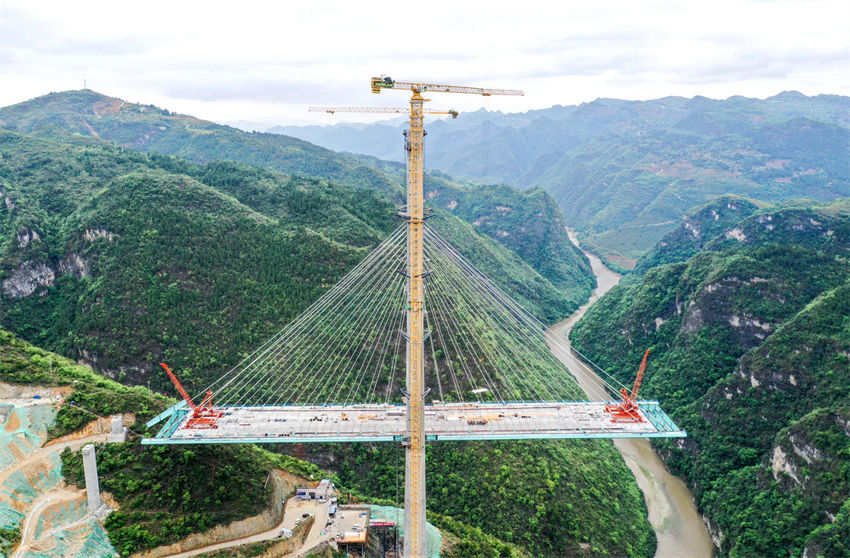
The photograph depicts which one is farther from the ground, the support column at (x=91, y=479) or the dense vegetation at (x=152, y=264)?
the dense vegetation at (x=152, y=264)

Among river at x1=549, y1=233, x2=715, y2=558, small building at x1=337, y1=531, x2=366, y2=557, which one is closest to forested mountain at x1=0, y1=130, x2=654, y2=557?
river at x1=549, y1=233, x2=715, y2=558

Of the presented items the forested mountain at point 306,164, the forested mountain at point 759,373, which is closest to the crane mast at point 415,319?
the forested mountain at point 759,373

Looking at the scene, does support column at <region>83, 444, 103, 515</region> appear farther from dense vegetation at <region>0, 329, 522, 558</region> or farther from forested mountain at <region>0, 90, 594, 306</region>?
forested mountain at <region>0, 90, 594, 306</region>

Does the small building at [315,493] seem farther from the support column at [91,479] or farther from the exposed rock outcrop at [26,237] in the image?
the exposed rock outcrop at [26,237]

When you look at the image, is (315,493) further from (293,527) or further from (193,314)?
(193,314)

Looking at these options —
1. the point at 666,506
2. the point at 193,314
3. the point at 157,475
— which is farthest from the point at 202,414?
the point at 666,506
